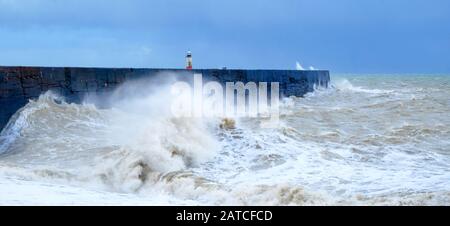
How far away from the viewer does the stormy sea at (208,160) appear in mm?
5039

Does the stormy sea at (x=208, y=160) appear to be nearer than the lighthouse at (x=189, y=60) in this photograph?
Yes

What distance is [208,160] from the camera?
278 inches

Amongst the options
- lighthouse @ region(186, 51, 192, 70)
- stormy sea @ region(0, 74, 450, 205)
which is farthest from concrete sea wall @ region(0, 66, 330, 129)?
lighthouse @ region(186, 51, 192, 70)

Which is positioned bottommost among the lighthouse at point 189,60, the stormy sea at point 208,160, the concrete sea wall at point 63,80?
the stormy sea at point 208,160

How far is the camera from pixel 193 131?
856cm

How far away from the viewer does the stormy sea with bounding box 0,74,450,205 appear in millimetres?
5039

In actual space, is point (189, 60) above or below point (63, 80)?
above

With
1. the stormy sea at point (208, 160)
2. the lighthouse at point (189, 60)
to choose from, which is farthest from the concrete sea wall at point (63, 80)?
the lighthouse at point (189, 60)

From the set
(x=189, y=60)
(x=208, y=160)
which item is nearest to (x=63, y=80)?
(x=208, y=160)

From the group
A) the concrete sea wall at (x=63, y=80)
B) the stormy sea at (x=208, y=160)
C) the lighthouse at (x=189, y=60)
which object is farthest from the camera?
the lighthouse at (x=189, y=60)

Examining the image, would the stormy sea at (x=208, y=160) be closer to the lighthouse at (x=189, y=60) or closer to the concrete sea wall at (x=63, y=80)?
the concrete sea wall at (x=63, y=80)

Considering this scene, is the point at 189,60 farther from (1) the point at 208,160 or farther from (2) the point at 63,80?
(1) the point at 208,160

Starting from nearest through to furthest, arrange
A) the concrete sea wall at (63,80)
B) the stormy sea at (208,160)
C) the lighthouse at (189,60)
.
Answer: the stormy sea at (208,160), the concrete sea wall at (63,80), the lighthouse at (189,60)
